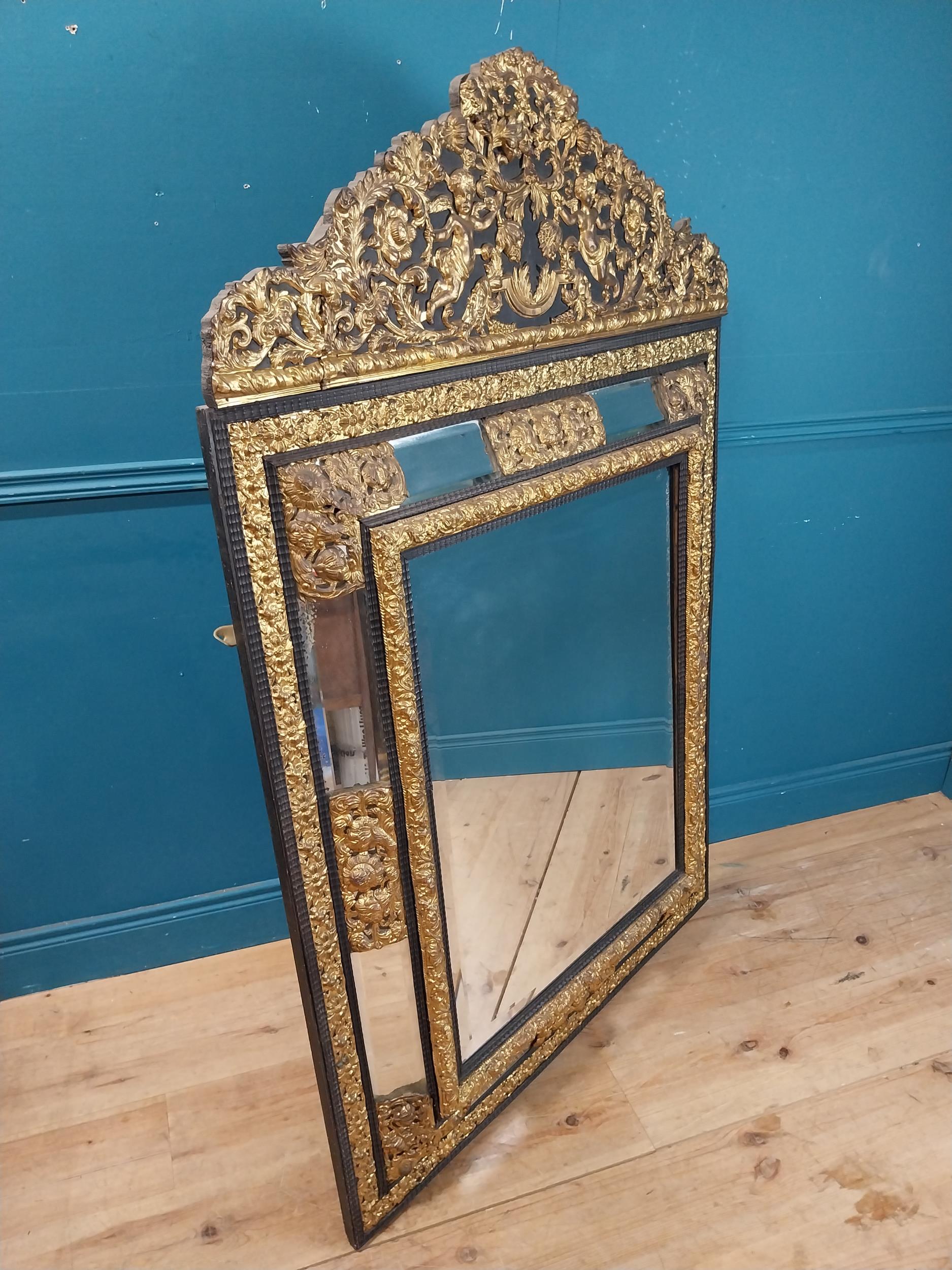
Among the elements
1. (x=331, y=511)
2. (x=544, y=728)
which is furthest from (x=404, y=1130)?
(x=331, y=511)

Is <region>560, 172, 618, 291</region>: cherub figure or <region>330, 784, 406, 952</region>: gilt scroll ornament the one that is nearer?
<region>330, 784, 406, 952</region>: gilt scroll ornament

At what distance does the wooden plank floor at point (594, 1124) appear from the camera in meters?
1.26

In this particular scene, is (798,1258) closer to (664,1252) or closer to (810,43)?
(664,1252)

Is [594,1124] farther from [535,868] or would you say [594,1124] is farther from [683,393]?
[683,393]

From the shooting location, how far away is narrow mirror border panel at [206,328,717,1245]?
0.91m

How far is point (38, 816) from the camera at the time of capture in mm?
1615

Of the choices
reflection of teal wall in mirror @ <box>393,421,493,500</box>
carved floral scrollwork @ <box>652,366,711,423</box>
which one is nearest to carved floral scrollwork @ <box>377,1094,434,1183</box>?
reflection of teal wall in mirror @ <box>393,421,493,500</box>

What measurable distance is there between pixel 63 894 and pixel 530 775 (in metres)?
0.97

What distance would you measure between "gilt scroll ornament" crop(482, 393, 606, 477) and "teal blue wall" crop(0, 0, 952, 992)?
1.81ft

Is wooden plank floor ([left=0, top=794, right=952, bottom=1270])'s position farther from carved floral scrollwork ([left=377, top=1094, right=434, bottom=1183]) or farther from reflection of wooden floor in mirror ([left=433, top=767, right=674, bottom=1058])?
reflection of wooden floor in mirror ([left=433, top=767, right=674, bottom=1058])

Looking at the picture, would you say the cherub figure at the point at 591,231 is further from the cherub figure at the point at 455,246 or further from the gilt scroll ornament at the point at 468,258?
the cherub figure at the point at 455,246

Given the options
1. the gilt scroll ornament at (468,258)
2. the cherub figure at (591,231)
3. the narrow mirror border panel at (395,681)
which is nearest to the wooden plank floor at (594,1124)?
the narrow mirror border panel at (395,681)

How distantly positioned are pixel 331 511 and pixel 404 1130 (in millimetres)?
873

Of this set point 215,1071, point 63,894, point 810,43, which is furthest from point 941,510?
point 63,894
